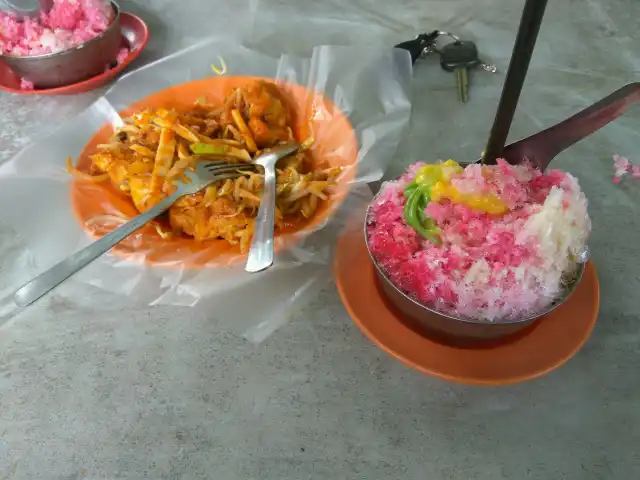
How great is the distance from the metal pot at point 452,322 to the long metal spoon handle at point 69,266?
1.02 feet

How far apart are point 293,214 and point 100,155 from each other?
286 millimetres

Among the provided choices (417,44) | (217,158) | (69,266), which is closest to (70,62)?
(217,158)

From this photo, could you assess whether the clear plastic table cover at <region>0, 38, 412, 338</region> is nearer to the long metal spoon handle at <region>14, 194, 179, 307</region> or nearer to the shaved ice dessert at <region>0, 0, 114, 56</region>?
the long metal spoon handle at <region>14, 194, 179, 307</region>

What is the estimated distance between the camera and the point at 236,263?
0.69 m

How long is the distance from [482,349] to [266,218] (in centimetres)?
31

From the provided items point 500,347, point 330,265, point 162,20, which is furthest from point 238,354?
point 162,20

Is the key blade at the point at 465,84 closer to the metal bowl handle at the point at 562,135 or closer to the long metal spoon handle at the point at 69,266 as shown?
the metal bowl handle at the point at 562,135

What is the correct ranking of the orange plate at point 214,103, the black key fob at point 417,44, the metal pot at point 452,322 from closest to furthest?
1. the metal pot at point 452,322
2. the orange plate at point 214,103
3. the black key fob at point 417,44

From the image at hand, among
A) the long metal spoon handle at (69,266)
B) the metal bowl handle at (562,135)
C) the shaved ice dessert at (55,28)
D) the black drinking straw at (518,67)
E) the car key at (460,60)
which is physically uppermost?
the black drinking straw at (518,67)

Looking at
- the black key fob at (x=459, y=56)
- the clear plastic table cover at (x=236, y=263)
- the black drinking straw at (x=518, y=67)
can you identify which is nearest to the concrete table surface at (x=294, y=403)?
the clear plastic table cover at (x=236, y=263)

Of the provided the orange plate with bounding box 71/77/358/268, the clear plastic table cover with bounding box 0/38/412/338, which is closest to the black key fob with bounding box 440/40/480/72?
the clear plastic table cover with bounding box 0/38/412/338

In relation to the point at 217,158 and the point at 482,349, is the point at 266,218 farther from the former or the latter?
the point at 482,349

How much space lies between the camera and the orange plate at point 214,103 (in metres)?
0.70

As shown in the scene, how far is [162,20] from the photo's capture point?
4.10 ft
